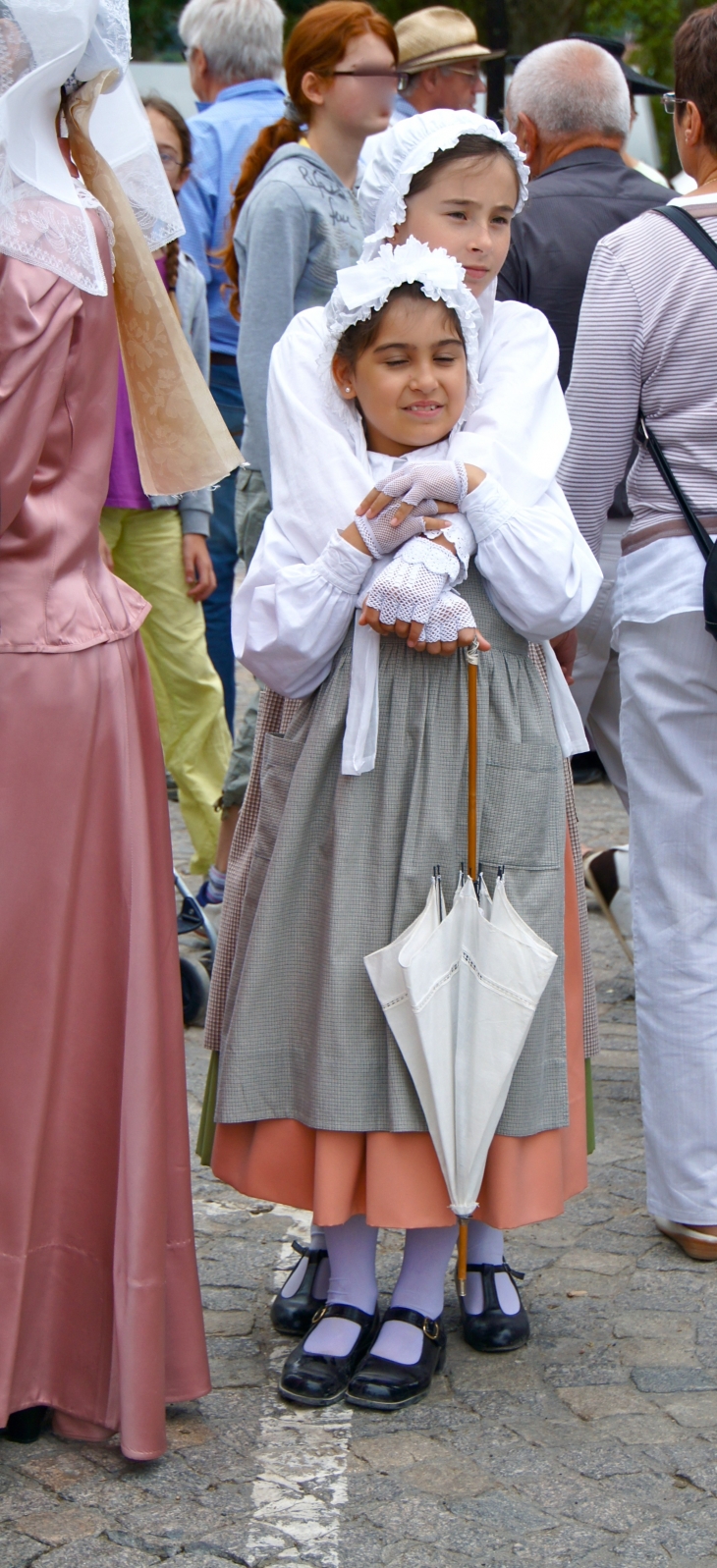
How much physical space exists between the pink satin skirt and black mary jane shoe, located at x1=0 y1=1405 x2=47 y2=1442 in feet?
0.10

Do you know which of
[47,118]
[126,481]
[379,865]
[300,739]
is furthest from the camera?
[126,481]

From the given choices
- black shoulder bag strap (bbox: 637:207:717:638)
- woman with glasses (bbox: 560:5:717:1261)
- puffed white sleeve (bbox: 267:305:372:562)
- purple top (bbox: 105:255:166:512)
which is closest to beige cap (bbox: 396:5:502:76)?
purple top (bbox: 105:255:166:512)

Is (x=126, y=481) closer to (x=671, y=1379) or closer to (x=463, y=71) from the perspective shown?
(x=463, y=71)

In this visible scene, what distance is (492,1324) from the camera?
306 cm

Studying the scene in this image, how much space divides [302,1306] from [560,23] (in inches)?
710

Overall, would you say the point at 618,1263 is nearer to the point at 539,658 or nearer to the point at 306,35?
the point at 539,658

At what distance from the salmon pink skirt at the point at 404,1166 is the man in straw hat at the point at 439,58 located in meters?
4.01

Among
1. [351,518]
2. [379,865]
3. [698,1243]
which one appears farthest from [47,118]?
[698,1243]

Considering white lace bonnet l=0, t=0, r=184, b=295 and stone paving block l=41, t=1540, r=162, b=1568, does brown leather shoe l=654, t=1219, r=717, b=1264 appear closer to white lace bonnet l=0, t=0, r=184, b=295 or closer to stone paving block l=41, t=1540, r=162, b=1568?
stone paving block l=41, t=1540, r=162, b=1568

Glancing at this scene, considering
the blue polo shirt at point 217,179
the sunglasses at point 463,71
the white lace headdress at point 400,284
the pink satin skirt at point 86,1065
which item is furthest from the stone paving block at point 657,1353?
the sunglasses at point 463,71

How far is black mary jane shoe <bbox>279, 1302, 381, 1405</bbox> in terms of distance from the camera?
9.39 ft

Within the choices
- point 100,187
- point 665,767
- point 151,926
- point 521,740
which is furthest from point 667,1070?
point 100,187

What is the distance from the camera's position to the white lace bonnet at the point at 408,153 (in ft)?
9.43

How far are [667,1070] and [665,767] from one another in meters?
0.59
